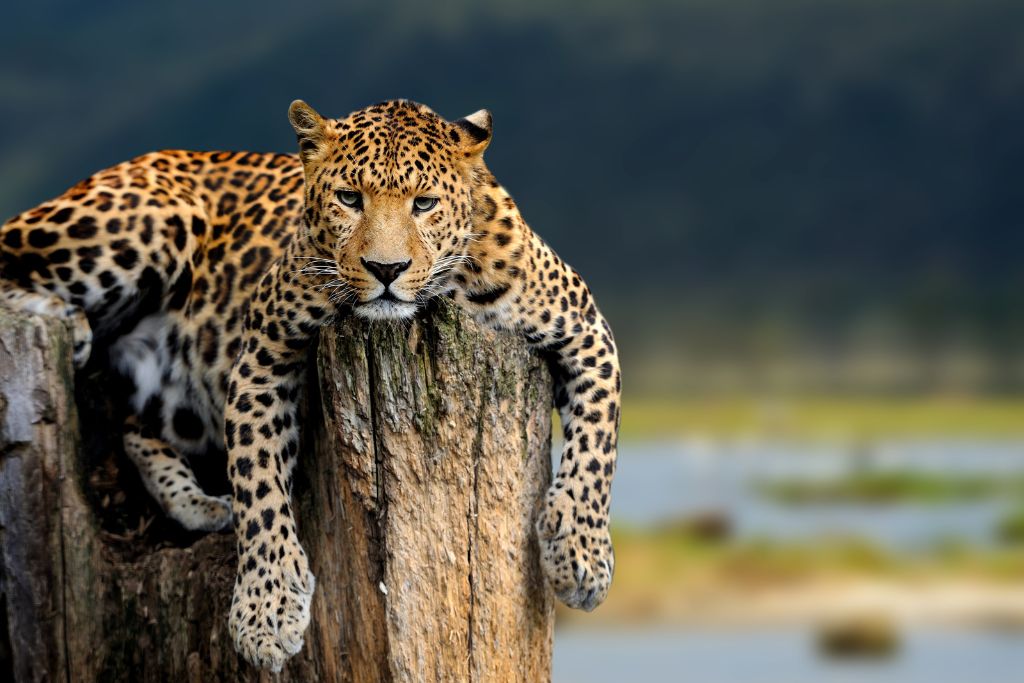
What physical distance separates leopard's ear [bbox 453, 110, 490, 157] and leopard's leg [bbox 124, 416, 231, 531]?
2484 millimetres

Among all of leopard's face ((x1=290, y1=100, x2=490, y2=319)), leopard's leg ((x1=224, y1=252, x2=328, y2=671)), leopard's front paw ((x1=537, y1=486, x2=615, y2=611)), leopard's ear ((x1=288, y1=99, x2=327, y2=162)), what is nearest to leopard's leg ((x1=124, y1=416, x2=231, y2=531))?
leopard's leg ((x1=224, y1=252, x2=328, y2=671))

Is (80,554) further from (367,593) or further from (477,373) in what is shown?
(477,373)

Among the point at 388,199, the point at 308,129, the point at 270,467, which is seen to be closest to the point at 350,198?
Result: the point at 388,199

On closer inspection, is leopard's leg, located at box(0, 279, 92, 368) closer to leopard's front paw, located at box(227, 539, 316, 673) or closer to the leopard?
the leopard

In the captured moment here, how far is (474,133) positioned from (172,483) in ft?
8.76

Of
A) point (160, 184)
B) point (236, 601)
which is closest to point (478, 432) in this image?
point (236, 601)

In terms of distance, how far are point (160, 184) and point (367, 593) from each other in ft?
9.64

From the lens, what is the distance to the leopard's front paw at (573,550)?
5.91 m

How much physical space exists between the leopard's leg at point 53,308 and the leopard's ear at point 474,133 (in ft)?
7.77

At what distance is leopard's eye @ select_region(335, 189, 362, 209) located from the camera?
570cm

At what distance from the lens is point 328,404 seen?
5.82 m

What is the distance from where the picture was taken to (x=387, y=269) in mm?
5453

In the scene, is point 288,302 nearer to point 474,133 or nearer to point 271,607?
point 474,133

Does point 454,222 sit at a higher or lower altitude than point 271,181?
lower
